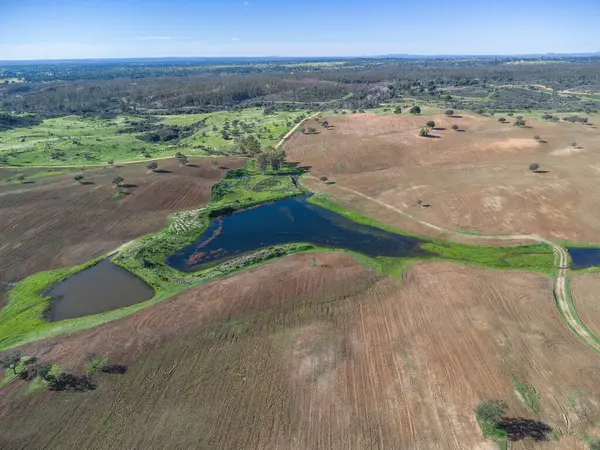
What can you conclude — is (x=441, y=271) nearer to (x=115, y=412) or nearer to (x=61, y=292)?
(x=115, y=412)

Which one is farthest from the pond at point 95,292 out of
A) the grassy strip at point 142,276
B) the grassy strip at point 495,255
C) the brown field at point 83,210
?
the grassy strip at point 495,255

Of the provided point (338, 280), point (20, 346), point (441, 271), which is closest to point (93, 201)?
point (20, 346)

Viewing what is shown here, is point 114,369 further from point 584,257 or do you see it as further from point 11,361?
point 584,257

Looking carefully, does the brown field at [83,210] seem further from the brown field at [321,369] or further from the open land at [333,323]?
the brown field at [321,369]

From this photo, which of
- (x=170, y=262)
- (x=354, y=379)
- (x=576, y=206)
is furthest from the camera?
(x=576, y=206)

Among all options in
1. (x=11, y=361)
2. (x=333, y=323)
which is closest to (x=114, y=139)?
(x=11, y=361)

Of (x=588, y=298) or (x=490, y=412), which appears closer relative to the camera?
(x=490, y=412)
